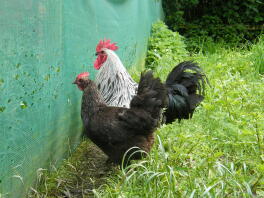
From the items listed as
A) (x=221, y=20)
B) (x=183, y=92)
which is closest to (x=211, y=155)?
(x=183, y=92)

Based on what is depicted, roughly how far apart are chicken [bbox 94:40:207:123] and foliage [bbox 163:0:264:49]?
6.07m

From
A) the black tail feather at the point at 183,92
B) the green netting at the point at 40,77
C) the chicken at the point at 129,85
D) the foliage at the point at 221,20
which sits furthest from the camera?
the foliage at the point at 221,20

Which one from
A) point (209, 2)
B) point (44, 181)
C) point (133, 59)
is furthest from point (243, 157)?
point (209, 2)

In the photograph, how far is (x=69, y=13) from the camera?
313cm

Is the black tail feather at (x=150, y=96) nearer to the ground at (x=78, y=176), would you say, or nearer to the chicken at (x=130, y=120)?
the chicken at (x=130, y=120)

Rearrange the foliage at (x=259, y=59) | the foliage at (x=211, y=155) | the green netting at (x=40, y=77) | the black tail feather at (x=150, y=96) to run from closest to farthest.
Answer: the green netting at (x=40, y=77), the foliage at (x=211, y=155), the black tail feather at (x=150, y=96), the foliage at (x=259, y=59)

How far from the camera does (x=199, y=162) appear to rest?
295cm

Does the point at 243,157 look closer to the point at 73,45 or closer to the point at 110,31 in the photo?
the point at 73,45

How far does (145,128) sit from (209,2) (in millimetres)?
8827

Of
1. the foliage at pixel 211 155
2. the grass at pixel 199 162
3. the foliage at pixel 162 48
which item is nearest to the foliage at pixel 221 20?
the foliage at pixel 162 48

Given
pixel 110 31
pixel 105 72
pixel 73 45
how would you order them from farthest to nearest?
pixel 110 31 < pixel 105 72 < pixel 73 45

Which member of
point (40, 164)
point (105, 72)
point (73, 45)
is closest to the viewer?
point (40, 164)

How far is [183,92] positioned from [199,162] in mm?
1071

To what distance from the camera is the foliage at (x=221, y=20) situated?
32.7 ft
